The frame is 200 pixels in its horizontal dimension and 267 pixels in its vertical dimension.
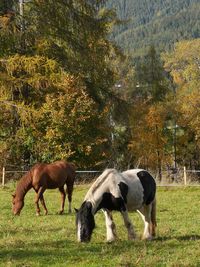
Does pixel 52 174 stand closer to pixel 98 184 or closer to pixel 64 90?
pixel 98 184

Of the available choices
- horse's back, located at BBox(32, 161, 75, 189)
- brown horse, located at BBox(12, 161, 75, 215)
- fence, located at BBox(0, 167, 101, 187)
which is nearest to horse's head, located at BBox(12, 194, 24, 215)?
brown horse, located at BBox(12, 161, 75, 215)

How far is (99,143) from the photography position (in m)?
28.1

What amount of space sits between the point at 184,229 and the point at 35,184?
5288 millimetres

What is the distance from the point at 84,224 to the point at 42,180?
627 cm

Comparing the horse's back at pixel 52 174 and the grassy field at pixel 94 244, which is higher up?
the horse's back at pixel 52 174

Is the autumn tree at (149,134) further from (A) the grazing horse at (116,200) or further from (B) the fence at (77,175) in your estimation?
(A) the grazing horse at (116,200)

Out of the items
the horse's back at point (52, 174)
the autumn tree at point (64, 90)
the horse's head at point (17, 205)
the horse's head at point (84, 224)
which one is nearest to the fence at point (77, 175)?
the autumn tree at point (64, 90)

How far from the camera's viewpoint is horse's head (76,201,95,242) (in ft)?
28.8

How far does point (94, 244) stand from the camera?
8906mm

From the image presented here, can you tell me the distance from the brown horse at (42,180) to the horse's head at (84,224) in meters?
5.70

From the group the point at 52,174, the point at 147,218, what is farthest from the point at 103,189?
the point at 52,174

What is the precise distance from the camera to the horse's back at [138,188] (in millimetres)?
9383

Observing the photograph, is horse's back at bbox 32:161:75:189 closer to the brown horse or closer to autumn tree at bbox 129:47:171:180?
the brown horse

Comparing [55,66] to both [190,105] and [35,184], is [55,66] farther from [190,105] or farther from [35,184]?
[190,105]
